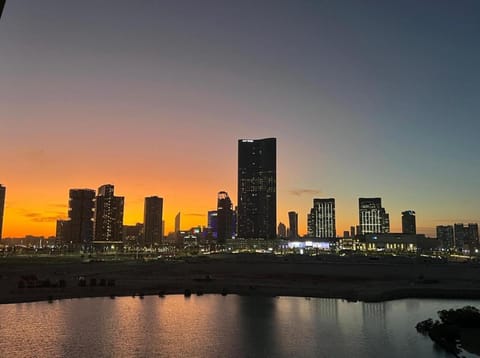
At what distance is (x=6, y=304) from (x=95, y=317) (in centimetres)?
1913

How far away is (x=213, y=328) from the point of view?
49.6m

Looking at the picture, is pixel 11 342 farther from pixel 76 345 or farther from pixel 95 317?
pixel 95 317

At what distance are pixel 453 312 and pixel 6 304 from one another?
64766 millimetres

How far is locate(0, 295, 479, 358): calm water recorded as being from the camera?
3944cm

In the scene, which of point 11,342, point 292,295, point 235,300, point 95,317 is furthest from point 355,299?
point 11,342

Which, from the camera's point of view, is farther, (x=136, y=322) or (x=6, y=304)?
(x=6, y=304)

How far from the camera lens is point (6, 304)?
2502 inches

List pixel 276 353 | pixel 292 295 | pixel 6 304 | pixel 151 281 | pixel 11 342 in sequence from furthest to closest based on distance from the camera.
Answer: pixel 151 281 → pixel 292 295 → pixel 6 304 → pixel 11 342 → pixel 276 353

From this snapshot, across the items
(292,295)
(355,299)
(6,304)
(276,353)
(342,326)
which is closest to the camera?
(276,353)

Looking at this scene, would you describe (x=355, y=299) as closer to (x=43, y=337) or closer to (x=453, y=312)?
(x=453, y=312)

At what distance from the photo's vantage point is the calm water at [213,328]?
129ft

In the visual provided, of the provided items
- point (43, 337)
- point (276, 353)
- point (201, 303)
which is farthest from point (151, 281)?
point (276, 353)

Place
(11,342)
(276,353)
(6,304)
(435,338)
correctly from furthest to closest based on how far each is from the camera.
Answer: (6,304) → (435,338) → (11,342) → (276,353)

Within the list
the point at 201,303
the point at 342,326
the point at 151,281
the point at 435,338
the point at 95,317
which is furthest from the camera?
the point at 151,281
